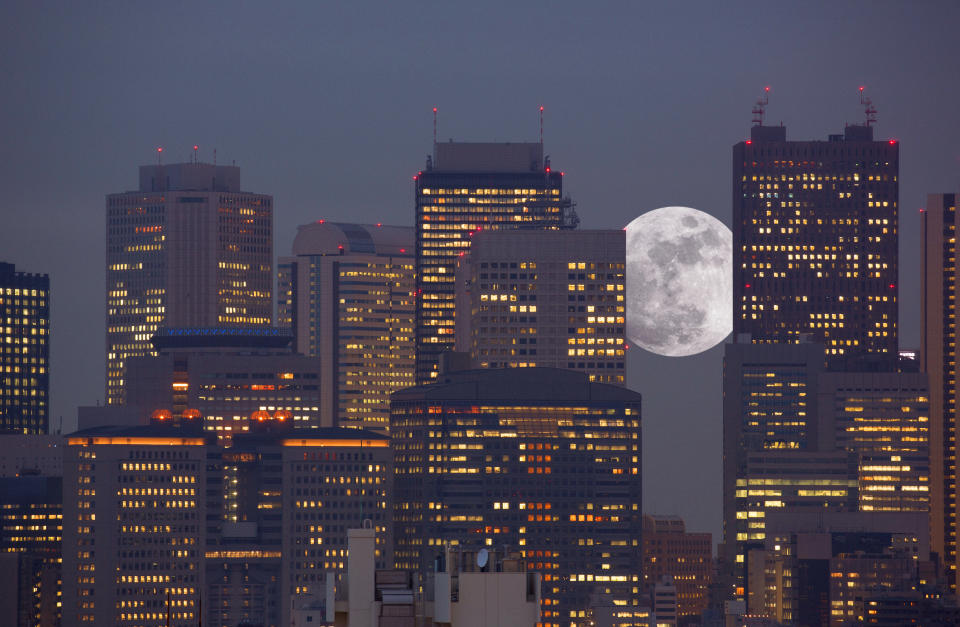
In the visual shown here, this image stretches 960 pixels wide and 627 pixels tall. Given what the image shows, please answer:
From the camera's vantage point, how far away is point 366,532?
47.6m

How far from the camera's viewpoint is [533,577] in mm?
47250

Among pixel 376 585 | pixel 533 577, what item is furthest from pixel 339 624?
pixel 533 577

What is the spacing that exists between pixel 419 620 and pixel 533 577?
242 cm

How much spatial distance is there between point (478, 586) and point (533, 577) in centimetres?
117

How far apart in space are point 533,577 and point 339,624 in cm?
425

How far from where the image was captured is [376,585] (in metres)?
48.3

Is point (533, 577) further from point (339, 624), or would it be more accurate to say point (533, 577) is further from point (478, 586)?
point (339, 624)

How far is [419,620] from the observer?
47.2m

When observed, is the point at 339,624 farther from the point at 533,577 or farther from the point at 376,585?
the point at 533,577

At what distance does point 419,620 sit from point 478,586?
142cm

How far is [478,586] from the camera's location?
4688 centimetres

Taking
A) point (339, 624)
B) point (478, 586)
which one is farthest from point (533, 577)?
point (339, 624)

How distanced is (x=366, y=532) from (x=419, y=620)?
2062 millimetres
